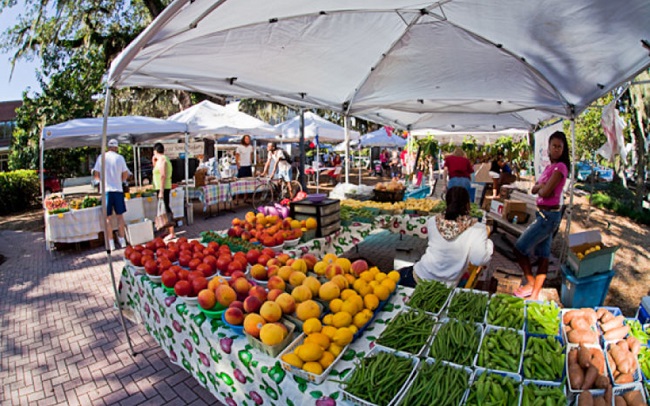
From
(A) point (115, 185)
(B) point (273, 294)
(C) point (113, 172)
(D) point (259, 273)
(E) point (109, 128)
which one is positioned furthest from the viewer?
(E) point (109, 128)

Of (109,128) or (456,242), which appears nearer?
(456,242)

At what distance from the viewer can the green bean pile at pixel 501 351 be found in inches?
67.7

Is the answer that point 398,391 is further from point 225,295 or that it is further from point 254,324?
point 225,295

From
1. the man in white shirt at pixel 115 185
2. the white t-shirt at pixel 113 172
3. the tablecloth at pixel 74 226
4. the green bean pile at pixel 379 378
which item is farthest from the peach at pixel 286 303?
the tablecloth at pixel 74 226

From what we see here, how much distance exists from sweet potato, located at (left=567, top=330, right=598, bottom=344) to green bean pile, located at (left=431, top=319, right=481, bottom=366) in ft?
1.78

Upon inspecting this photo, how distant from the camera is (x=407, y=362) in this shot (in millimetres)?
1701

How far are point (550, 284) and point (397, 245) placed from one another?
2790 millimetres

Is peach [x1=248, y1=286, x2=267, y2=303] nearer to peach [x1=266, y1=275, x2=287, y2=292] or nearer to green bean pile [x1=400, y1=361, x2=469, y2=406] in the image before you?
peach [x1=266, y1=275, x2=287, y2=292]

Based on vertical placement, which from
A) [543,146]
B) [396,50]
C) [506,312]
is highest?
[396,50]

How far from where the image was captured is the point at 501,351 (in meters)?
1.79

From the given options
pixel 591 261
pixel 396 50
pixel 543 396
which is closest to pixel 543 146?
pixel 591 261

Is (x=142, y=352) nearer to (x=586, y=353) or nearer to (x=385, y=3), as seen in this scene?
(x=586, y=353)

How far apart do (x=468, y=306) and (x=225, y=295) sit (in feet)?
5.04

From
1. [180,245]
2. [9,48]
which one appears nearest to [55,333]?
[180,245]
